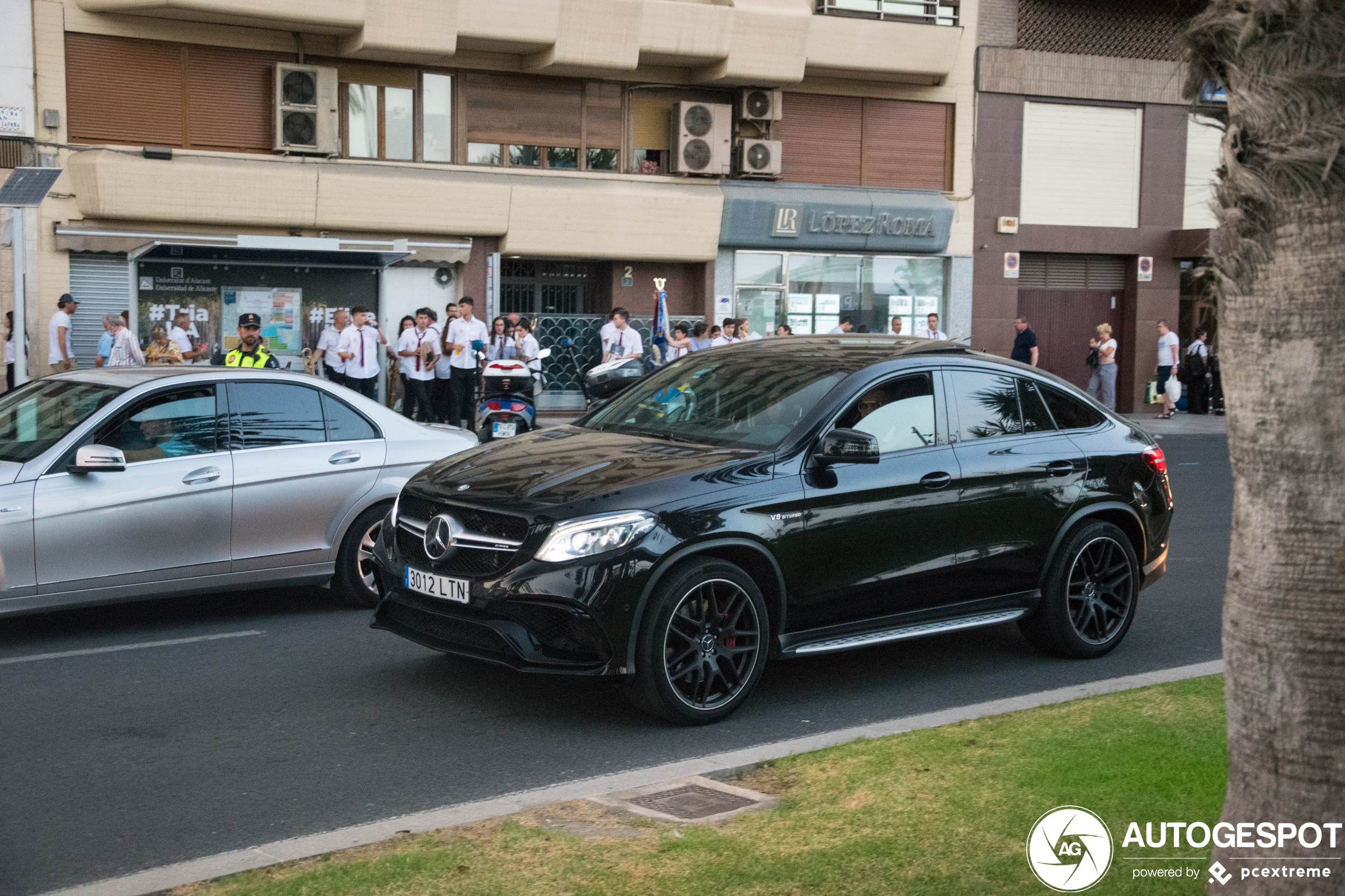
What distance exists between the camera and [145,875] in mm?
4305

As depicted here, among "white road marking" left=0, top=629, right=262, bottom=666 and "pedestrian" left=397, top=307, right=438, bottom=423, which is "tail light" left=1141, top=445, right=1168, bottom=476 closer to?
"white road marking" left=0, top=629, right=262, bottom=666

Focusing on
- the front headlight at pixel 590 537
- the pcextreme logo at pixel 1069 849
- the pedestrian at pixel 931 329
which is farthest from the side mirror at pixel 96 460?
the pedestrian at pixel 931 329

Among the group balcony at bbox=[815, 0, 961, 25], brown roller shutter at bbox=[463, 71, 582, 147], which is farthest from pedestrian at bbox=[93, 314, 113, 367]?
balcony at bbox=[815, 0, 961, 25]

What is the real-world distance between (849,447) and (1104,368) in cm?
2175

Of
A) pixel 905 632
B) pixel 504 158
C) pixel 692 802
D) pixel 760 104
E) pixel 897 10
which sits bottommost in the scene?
pixel 692 802

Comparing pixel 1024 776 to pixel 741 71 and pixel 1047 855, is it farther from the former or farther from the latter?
pixel 741 71

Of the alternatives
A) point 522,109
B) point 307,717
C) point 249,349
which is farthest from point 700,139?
point 307,717

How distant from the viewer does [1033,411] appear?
25.1 feet

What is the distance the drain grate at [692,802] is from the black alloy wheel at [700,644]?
3.01 ft

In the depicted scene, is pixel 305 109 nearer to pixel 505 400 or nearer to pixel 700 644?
pixel 505 400

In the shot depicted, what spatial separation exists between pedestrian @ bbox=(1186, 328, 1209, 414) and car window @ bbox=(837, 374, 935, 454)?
75.9 ft

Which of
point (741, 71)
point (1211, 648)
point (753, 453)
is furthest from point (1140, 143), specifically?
point (753, 453)

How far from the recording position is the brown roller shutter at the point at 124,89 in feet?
69.0

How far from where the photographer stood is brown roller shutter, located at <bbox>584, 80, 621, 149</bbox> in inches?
980
